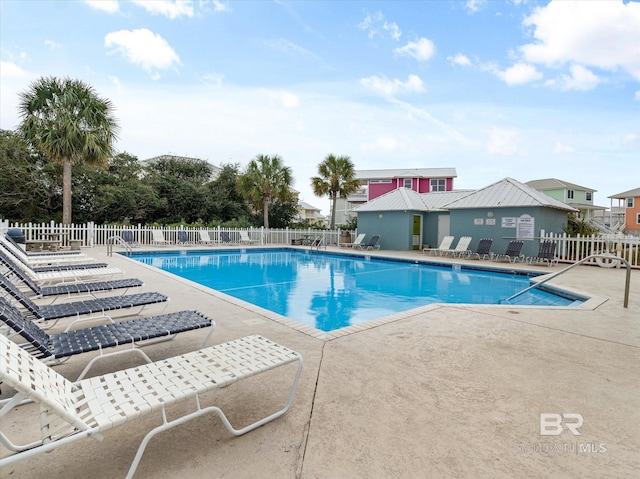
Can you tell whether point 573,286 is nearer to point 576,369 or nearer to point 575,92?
point 576,369

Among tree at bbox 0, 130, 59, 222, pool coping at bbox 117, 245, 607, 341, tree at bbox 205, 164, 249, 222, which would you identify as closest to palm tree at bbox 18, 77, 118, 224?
tree at bbox 0, 130, 59, 222

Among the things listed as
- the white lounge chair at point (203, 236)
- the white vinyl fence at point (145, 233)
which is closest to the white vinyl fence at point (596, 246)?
the white vinyl fence at point (145, 233)

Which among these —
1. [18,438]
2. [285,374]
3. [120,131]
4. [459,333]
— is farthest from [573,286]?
[120,131]

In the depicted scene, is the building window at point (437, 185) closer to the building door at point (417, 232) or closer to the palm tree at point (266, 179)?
the building door at point (417, 232)

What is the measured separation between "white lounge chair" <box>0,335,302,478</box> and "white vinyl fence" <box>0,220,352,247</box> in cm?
1220

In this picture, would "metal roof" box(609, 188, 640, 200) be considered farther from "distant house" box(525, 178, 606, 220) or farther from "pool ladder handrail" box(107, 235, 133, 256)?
"pool ladder handrail" box(107, 235, 133, 256)

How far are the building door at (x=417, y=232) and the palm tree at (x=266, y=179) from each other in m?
8.34

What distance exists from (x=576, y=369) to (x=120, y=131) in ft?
60.1

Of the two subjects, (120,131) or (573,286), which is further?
(120,131)

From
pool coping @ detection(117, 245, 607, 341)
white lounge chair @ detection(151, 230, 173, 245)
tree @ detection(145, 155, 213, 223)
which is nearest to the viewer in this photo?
pool coping @ detection(117, 245, 607, 341)

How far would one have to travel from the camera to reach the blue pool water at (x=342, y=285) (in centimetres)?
751

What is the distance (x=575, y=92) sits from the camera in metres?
14.4

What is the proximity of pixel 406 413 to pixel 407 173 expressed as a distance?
106ft

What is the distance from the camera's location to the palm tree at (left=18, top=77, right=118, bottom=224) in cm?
1443
